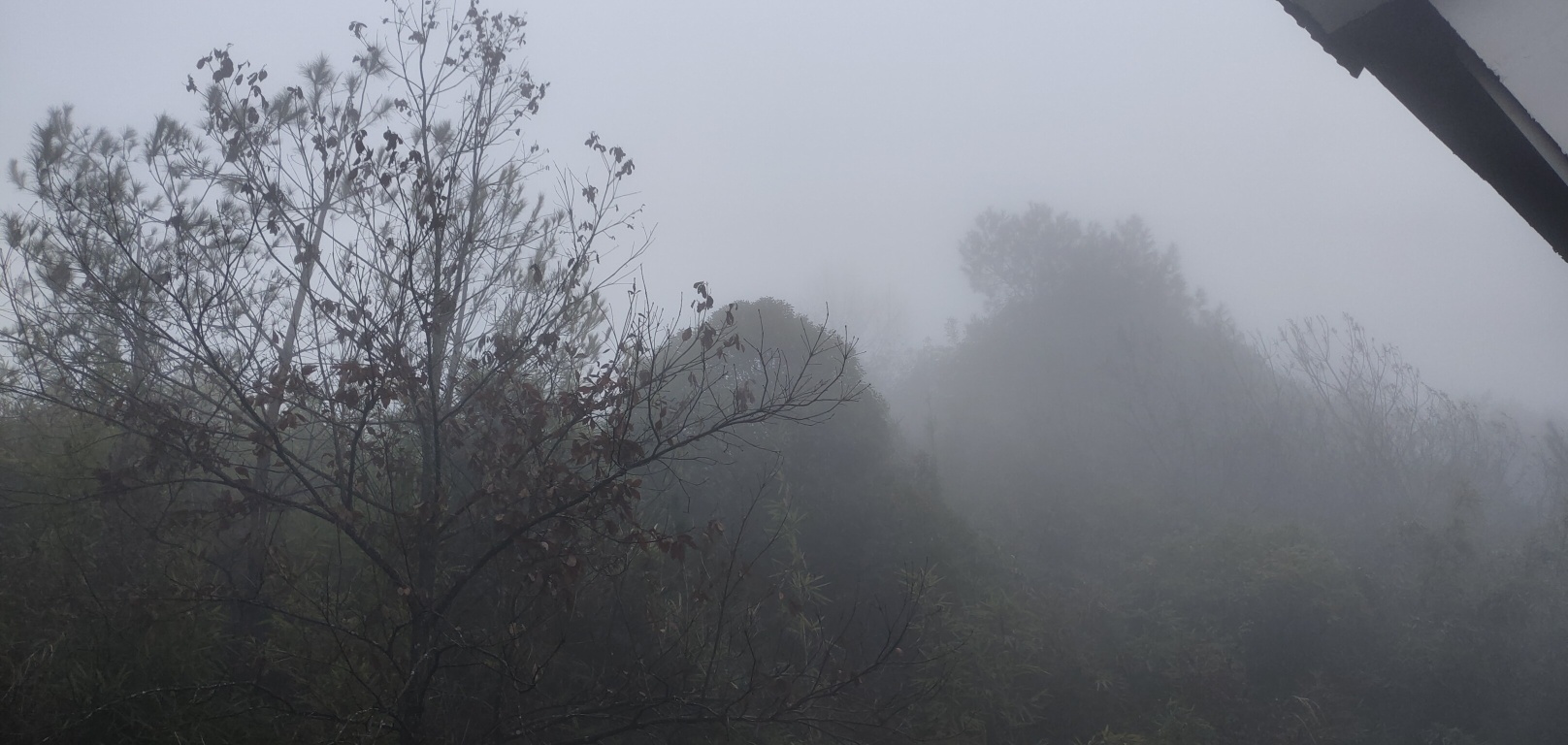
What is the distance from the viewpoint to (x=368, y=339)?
383cm

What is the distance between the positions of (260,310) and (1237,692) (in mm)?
11589

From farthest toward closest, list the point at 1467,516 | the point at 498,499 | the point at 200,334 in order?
the point at 1467,516
the point at 498,499
the point at 200,334

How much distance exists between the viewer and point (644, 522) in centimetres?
707

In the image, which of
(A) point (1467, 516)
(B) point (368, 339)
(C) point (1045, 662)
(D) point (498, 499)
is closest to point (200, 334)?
(B) point (368, 339)

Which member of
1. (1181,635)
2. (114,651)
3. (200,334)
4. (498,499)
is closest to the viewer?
(200,334)

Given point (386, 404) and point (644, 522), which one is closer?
point (386, 404)

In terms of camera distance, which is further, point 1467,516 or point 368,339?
point 1467,516

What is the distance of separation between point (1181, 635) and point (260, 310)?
1200 cm

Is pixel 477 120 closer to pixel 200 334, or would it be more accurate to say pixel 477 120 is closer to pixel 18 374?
pixel 200 334

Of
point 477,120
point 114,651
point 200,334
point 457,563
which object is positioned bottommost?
point 114,651

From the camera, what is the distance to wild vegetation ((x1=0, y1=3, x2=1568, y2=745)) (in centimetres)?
403

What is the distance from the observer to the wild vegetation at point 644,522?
4027 mm

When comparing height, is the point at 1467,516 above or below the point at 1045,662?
above

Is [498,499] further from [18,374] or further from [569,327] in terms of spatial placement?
[18,374]
